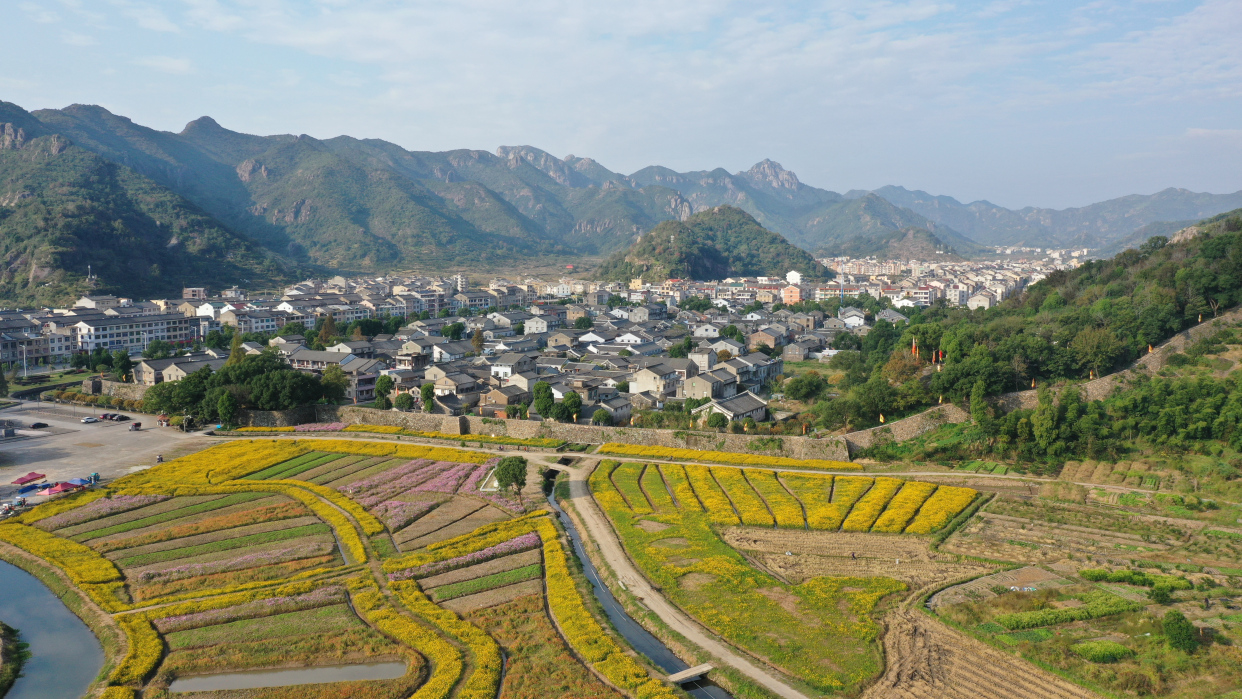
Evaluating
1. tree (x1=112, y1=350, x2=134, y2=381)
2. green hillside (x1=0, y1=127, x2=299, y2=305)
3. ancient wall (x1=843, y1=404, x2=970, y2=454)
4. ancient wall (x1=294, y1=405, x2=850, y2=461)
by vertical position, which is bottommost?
ancient wall (x1=294, y1=405, x2=850, y2=461)

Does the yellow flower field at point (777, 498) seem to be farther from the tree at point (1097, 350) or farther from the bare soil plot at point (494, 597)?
the tree at point (1097, 350)

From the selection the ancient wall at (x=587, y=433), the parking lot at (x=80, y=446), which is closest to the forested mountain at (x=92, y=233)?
the parking lot at (x=80, y=446)

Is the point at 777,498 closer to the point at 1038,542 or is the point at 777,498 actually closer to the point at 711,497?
the point at 711,497

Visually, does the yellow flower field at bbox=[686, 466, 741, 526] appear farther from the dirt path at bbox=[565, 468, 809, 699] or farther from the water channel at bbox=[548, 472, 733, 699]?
the water channel at bbox=[548, 472, 733, 699]

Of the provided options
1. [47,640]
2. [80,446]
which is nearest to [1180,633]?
[47,640]

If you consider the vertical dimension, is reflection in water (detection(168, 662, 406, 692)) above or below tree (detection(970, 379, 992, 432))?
below

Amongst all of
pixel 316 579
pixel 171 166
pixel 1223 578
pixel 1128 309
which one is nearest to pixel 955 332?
pixel 1128 309

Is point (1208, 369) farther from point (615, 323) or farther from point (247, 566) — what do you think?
point (615, 323)

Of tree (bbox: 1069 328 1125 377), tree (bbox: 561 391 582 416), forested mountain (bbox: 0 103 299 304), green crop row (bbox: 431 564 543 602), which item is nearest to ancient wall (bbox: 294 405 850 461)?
tree (bbox: 561 391 582 416)
